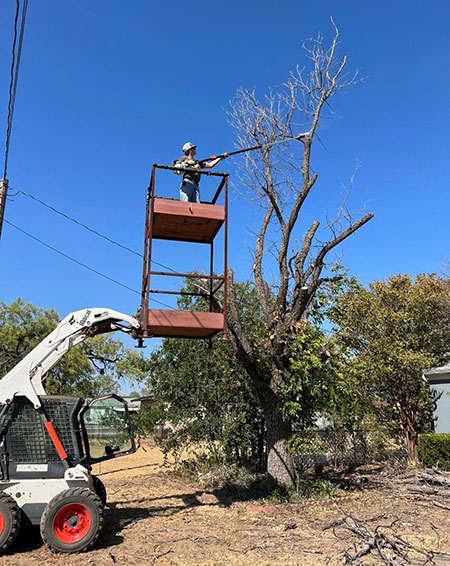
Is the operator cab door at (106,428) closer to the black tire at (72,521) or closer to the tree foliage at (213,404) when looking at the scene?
the black tire at (72,521)

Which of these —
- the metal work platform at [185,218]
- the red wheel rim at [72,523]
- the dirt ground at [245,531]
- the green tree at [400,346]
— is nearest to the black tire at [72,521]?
the red wheel rim at [72,523]

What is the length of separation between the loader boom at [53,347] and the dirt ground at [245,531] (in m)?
1.95

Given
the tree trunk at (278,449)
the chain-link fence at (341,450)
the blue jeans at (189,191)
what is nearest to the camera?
the blue jeans at (189,191)

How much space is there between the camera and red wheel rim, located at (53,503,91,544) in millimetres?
5523

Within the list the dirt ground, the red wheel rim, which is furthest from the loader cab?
the dirt ground

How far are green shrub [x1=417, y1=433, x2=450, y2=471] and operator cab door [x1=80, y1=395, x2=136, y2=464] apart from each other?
349 inches

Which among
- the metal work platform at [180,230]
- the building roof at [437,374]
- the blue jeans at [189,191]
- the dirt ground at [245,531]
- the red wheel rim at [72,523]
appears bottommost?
the dirt ground at [245,531]

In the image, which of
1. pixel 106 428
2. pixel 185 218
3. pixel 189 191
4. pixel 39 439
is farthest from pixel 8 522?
pixel 189 191

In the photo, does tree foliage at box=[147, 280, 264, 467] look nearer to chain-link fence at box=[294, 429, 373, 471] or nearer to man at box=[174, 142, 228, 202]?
chain-link fence at box=[294, 429, 373, 471]

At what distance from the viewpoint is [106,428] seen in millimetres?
8734

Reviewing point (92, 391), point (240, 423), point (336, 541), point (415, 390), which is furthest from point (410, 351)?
point (92, 391)

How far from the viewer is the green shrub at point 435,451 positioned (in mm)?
12086

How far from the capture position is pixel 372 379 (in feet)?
46.9

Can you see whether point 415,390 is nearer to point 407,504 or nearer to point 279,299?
point 407,504
